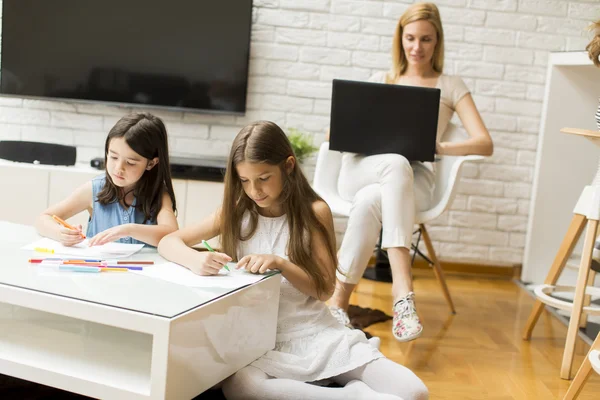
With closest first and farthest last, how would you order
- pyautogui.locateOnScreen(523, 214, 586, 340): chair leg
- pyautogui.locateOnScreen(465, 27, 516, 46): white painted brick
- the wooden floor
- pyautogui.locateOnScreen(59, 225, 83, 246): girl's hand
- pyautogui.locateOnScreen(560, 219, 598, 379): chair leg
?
pyautogui.locateOnScreen(59, 225, 83, 246): girl's hand, the wooden floor, pyautogui.locateOnScreen(560, 219, 598, 379): chair leg, pyautogui.locateOnScreen(523, 214, 586, 340): chair leg, pyautogui.locateOnScreen(465, 27, 516, 46): white painted brick

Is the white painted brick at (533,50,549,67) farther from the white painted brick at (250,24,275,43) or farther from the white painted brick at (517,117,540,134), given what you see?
the white painted brick at (250,24,275,43)

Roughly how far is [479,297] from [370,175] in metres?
1.02

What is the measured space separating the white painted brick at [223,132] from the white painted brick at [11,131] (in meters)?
0.94

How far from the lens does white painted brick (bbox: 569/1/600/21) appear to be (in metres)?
3.52

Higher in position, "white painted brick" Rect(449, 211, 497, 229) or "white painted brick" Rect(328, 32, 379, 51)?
"white painted brick" Rect(328, 32, 379, 51)

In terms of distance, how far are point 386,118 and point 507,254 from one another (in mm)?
1485

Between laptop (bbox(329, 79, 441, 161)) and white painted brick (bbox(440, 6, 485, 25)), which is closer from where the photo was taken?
laptop (bbox(329, 79, 441, 161))

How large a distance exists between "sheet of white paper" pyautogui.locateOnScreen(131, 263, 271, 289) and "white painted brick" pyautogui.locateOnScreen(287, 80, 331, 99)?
6.63 ft

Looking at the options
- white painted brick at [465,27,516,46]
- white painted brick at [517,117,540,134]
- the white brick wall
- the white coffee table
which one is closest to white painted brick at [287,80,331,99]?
the white brick wall

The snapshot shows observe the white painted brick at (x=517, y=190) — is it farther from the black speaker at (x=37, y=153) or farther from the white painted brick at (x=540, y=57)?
the black speaker at (x=37, y=153)

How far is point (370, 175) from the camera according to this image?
2504mm

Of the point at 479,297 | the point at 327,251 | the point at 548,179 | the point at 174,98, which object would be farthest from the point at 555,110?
the point at 327,251

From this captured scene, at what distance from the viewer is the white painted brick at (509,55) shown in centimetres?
353

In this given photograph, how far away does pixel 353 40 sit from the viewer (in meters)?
3.52
